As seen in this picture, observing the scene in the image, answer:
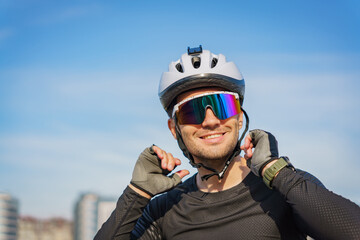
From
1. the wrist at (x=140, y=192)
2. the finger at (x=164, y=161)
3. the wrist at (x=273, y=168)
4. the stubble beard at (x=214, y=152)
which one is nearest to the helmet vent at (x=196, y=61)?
the stubble beard at (x=214, y=152)

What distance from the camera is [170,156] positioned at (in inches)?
192

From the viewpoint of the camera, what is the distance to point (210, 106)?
17.1 ft

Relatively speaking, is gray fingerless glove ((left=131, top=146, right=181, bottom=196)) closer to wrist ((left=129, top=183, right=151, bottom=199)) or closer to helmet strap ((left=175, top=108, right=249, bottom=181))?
wrist ((left=129, top=183, right=151, bottom=199))

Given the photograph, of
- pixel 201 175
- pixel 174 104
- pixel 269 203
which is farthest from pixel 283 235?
pixel 174 104

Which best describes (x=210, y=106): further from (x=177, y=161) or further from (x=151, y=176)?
(x=151, y=176)

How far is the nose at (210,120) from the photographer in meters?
5.17

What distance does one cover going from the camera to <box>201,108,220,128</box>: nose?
203 inches

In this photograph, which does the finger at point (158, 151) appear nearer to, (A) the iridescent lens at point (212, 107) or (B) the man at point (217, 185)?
(B) the man at point (217, 185)

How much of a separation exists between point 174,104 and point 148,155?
3.51 feet

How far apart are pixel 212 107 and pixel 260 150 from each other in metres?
1.09

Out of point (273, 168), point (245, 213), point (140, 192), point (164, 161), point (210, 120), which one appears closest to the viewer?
point (273, 168)

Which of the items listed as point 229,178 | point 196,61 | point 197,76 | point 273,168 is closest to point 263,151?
point 273,168

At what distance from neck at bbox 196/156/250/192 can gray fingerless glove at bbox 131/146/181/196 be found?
432mm

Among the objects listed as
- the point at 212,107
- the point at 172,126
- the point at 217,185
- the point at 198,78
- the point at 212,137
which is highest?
the point at 198,78
